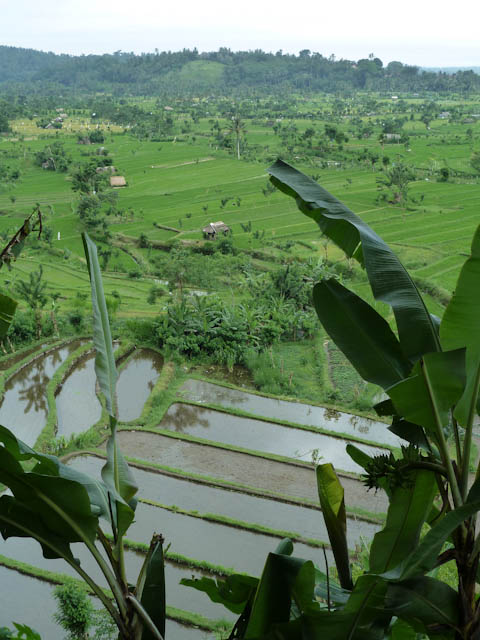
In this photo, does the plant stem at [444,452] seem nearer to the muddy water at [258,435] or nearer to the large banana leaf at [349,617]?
the large banana leaf at [349,617]

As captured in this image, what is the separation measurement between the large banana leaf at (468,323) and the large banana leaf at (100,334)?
874 mm

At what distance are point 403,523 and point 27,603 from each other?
4458mm

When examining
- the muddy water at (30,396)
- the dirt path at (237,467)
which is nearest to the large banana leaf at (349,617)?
the dirt path at (237,467)

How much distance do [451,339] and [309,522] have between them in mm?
4847

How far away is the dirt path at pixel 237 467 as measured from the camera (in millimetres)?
6371

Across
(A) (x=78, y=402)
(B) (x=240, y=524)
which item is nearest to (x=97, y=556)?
(B) (x=240, y=524)

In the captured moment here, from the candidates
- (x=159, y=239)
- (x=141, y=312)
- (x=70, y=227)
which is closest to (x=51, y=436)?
(x=141, y=312)

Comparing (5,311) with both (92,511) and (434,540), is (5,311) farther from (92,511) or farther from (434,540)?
(434,540)

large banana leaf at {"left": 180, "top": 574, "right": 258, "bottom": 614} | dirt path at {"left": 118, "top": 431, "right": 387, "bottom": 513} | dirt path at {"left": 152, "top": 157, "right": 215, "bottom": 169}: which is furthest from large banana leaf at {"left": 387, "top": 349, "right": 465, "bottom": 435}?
dirt path at {"left": 152, "top": 157, "right": 215, "bottom": 169}

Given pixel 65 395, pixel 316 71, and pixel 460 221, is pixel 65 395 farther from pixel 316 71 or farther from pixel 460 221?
pixel 316 71

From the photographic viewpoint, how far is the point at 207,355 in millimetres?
9727

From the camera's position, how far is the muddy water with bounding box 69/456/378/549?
5.79 m

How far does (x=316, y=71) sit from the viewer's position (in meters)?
76.8

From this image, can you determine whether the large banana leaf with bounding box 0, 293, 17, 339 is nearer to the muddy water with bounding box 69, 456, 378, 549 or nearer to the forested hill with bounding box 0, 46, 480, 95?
the muddy water with bounding box 69, 456, 378, 549
